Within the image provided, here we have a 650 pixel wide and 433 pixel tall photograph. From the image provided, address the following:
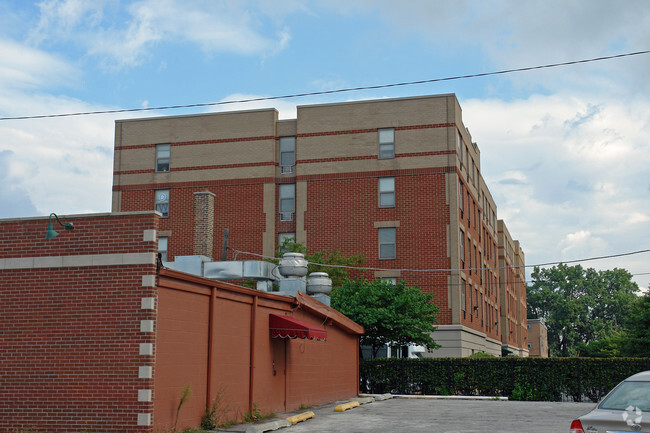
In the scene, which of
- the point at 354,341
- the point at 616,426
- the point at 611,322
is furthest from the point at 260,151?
the point at 611,322

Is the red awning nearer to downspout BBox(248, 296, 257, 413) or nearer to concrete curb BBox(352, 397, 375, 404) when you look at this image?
downspout BBox(248, 296, 257, 413)

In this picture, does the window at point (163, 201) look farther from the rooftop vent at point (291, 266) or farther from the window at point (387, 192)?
the rooftop vent at point (291, 266)

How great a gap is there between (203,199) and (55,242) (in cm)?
1468

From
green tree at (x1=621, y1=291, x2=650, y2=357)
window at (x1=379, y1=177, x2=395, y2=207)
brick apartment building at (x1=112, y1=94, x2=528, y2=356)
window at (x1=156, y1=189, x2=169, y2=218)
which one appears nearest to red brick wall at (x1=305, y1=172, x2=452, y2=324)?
brick apartment building at (x1=112, y1=94, x2=528, y2=356)

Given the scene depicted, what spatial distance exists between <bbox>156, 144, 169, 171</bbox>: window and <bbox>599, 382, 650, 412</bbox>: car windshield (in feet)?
122

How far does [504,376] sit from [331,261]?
11525mm

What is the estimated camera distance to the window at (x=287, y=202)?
43.4m

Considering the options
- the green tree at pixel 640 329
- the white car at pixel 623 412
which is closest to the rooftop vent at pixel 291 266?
the white car at pixel 623 412

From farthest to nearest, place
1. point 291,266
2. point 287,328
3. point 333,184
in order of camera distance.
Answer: point 333,184 < point 291,266 < point 287,328

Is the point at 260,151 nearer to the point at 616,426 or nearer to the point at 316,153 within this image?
the point at 316,153

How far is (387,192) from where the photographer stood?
41.9 meters

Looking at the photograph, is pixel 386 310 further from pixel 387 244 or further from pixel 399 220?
pixel 399 220

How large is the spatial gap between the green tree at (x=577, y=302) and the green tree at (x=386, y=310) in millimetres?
96930

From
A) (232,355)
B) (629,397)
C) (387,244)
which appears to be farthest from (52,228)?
(387,244)
